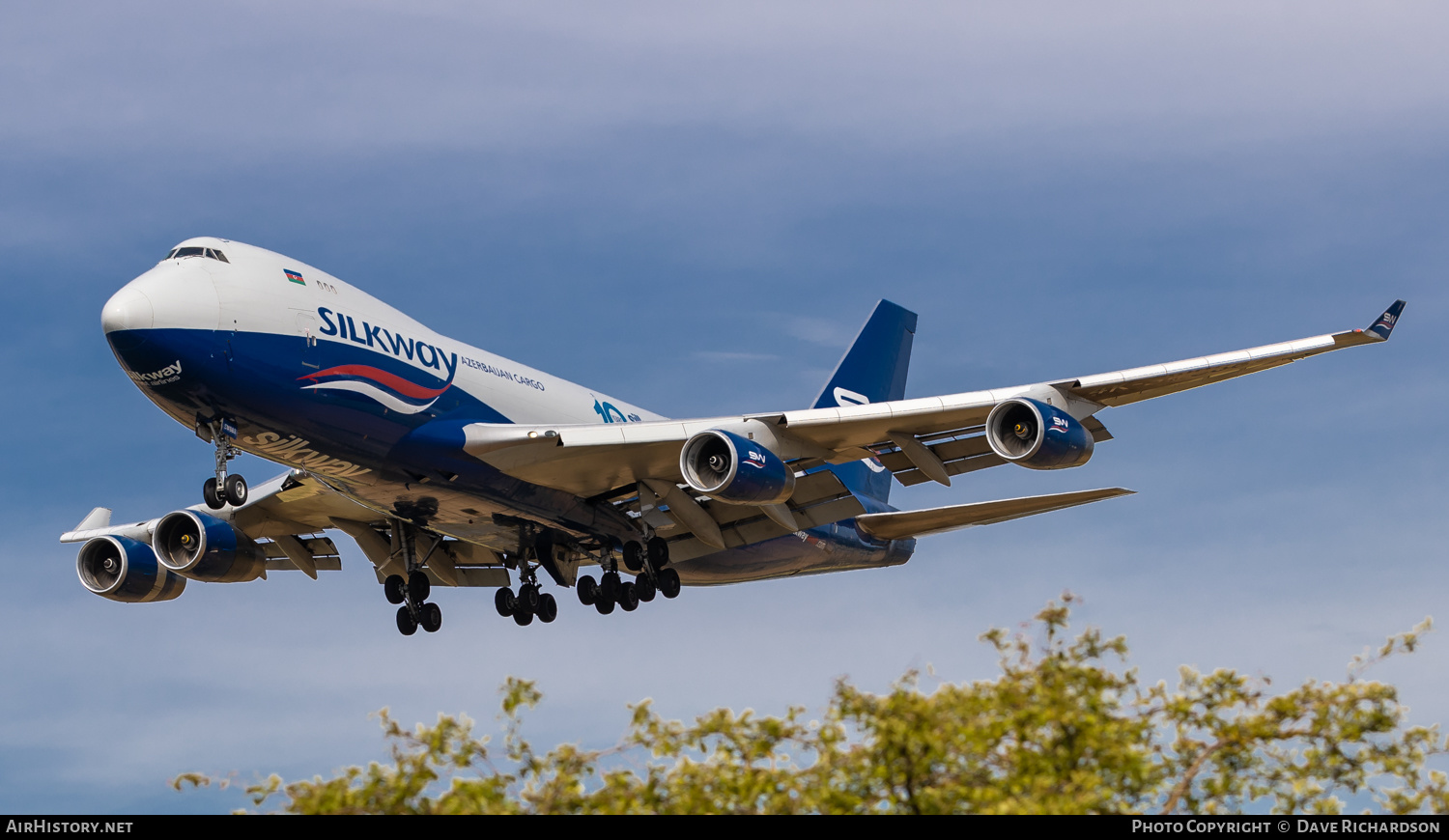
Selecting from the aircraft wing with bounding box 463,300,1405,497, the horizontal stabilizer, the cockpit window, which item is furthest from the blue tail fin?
the cockpit window

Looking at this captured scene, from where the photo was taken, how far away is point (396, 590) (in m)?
35.6

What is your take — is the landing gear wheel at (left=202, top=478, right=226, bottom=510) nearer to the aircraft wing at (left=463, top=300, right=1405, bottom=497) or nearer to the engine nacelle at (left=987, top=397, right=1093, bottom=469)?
the aircraft wing at (left=463, top=300, right=1405, bottom=497)

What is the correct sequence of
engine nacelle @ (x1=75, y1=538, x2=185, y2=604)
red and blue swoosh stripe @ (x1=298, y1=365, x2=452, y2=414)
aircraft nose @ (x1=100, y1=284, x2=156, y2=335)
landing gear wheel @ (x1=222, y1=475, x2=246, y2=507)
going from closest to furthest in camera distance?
aircraft nose @ (x1=100, y1=284, x2=156, y2=335) → landing gear wheel @ (x1=222, y1=475, x2=246, y2=507) → red and blue swoosh stripe @ (x1=298, y1=365, x2=452, y2=414) → engine nacelle @ (x1=75, y1=538, x2=185, y2=604)

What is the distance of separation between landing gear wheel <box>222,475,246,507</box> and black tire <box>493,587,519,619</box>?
34.4 feet

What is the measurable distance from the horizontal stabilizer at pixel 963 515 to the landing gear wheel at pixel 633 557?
6.47 meters

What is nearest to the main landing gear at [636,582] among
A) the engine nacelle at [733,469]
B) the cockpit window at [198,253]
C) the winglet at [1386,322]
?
the engine nacelle at [733,469]

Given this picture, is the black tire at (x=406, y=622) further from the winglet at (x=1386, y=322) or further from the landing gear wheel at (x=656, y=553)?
the winglet at (x=1386, y=322)

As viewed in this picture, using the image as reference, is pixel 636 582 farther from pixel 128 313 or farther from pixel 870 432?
pixel 128 313

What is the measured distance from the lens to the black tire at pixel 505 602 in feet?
118

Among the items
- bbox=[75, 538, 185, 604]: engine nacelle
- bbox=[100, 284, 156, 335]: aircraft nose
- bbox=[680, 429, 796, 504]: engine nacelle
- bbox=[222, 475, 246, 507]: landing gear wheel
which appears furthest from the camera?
bbox=[75, 538, 185, 604]: engine nacelle

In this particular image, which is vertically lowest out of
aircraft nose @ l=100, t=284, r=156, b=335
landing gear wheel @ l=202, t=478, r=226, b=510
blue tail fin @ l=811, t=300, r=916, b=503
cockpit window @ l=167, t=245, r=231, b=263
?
landing gear wheel @ l=202, t=478, r=226, b=510

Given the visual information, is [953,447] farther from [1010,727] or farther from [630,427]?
[1010,727]

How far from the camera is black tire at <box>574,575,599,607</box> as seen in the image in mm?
34156
